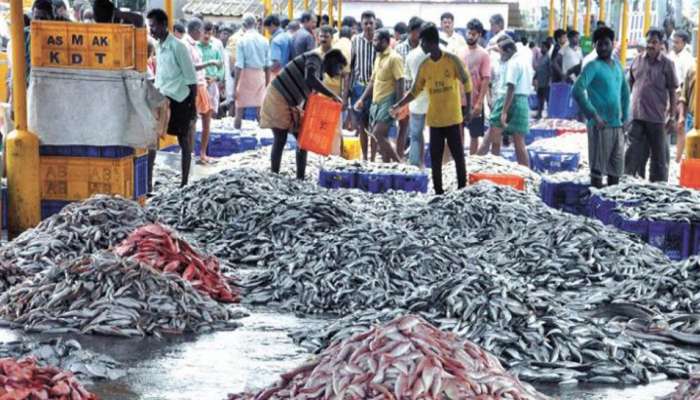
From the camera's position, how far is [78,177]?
1316 cm

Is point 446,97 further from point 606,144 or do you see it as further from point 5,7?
point 5,7

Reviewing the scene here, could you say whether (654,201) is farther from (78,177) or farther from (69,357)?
(69,357)

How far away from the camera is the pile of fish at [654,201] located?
12.2 m

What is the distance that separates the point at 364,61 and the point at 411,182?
424 centimetres

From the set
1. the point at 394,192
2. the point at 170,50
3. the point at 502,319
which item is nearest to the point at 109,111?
the point at 170,50

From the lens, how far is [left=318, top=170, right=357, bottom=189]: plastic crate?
1609 cm

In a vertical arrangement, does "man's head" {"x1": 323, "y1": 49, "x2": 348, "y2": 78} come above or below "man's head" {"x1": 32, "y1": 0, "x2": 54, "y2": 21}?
below

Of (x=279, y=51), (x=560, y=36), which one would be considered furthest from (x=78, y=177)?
(x=560, y=36)

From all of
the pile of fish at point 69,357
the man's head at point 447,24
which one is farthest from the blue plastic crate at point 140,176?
the man's head at point 447,24

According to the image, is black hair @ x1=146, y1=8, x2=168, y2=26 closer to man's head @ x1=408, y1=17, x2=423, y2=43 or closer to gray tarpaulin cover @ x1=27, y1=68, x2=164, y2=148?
gray tarpaulin cover @ x1=27, y1=68, x2=164, y2=148

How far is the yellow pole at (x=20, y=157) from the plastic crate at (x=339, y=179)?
13.7 feet

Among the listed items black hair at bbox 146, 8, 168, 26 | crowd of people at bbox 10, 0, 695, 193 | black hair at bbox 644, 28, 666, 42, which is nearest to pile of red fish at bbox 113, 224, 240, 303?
crowd of people at bbox 10, 0, 695, 193

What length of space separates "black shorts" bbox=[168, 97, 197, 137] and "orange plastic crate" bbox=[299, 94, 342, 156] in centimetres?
131

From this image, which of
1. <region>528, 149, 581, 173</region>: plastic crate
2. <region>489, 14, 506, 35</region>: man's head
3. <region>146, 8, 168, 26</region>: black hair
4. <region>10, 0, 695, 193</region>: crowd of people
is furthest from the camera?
<region>489, 14, 506, 35</region>: man's head
